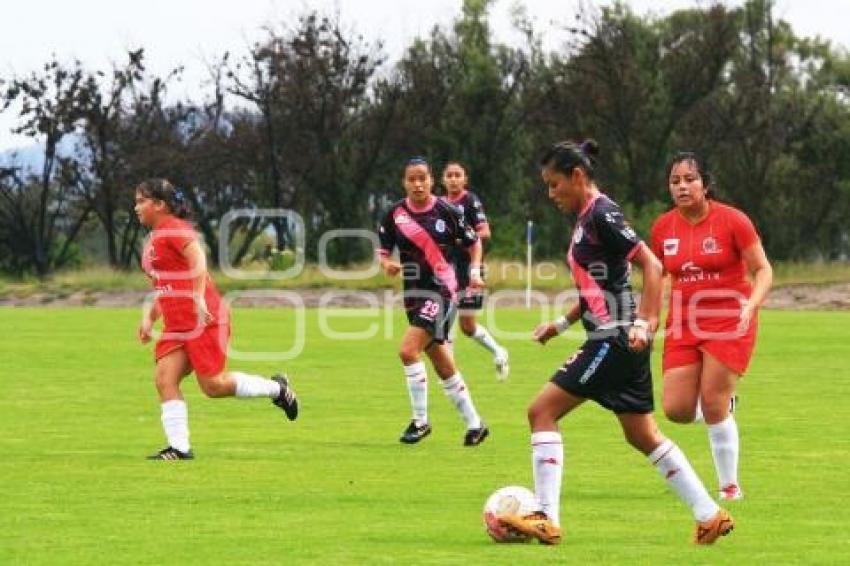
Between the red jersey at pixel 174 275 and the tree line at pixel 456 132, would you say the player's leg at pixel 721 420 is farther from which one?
the tree line at pixel 456 132

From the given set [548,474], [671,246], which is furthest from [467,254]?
[548,474]

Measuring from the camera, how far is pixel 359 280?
5328 centimetres

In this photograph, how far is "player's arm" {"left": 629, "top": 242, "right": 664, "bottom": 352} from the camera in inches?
396

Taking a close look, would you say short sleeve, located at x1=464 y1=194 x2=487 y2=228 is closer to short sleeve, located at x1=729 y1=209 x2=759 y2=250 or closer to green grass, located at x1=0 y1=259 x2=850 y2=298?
short sleeve, located at x1=729 y1=209 x2=759 y2=250

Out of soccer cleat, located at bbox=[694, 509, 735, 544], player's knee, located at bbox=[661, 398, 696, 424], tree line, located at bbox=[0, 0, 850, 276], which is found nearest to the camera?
soccer cleat, located at bbox=[694, 509, 735, 544]

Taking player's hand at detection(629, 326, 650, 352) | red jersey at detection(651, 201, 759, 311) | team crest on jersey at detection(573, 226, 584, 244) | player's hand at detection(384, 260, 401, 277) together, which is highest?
team crest on jersey at detection(573, 226, 584, 244)

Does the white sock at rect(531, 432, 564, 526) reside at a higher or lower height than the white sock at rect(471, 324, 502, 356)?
higher

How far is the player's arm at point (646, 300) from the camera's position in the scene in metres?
10.1

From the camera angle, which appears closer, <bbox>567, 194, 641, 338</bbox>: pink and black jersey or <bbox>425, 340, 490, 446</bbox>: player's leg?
<bbox>567, 194, 641, 338</bbox>: pink and black jersey

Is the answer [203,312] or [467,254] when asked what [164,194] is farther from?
[467,254]

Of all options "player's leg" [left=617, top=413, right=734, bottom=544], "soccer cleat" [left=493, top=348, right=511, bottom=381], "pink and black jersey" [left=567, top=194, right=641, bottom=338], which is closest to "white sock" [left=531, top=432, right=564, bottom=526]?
"player's leg" [left=617, top=413, right=734, bottom=544]

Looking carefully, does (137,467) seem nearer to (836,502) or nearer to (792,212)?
(836,502)

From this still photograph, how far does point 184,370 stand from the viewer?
15406 mm

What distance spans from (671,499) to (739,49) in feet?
199
